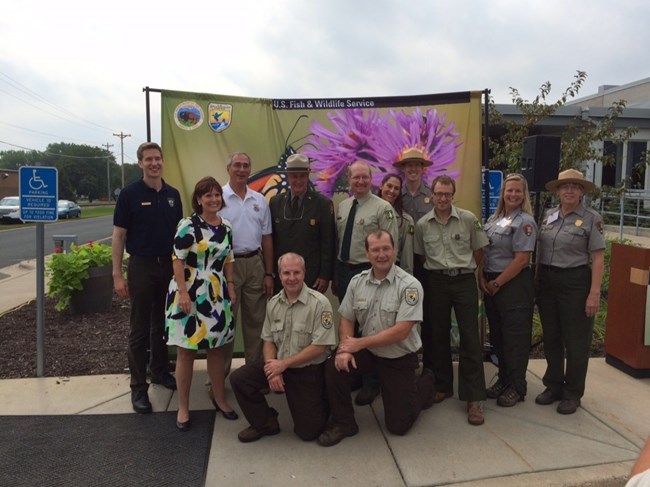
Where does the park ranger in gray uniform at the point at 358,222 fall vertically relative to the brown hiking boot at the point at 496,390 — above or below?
above

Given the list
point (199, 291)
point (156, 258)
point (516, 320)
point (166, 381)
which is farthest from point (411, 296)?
point (166, 381)

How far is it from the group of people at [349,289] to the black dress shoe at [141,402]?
1cm

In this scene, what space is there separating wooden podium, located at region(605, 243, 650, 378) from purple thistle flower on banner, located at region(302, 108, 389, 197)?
2442mm

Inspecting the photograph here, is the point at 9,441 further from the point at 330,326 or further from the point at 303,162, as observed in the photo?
the point at 303,162

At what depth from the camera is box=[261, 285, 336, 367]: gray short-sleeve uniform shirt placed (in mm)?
3277

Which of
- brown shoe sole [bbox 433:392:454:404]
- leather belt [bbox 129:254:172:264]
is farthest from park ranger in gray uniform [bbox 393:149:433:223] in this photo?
leather belt [bbox 129:254:172:264]

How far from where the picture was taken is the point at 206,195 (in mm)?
3414

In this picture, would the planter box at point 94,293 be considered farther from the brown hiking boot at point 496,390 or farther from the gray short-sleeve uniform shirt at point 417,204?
the brown hiking boot at point 496,390

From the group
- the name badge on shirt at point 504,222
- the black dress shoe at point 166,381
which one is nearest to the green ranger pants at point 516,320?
the name badge on shirt at point 504,222

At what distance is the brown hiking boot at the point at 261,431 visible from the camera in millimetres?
3312

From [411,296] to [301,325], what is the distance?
29.4 inches

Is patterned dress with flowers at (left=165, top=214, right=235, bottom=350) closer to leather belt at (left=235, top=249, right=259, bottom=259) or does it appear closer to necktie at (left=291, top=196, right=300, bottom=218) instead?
leather belt at (left=235, top=249, right=259, bottom=259)

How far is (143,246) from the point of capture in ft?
12.2

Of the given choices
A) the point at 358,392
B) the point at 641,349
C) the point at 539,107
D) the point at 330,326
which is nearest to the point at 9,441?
the point at 330,326
